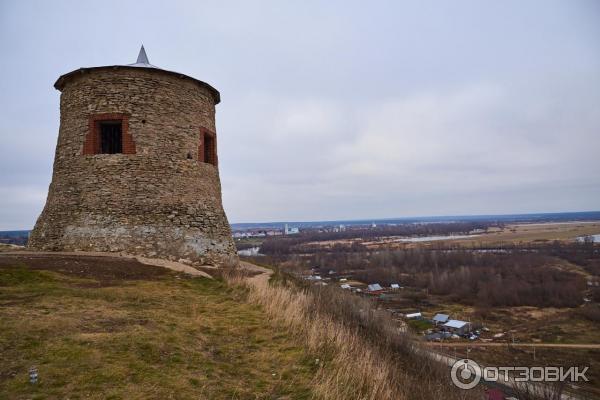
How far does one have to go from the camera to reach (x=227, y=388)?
3.46m

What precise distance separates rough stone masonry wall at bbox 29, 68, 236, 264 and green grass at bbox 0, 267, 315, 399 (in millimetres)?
3023

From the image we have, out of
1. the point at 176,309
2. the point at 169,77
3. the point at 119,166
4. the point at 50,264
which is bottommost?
the point at 176,309

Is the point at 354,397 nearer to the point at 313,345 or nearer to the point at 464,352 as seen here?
the point at 313,345

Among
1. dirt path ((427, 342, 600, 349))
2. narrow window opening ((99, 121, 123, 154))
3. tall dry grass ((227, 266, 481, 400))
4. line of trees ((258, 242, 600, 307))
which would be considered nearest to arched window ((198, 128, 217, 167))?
narrow window opening ((99, 121, 123, 154))

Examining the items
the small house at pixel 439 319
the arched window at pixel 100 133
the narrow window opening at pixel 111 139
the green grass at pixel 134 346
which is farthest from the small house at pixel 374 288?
the green grass at pixel 134 346

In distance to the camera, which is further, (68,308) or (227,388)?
(68,308)

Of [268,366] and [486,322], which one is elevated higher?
[268,366]

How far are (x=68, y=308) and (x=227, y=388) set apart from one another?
2.94 metres

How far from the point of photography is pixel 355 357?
467 cm

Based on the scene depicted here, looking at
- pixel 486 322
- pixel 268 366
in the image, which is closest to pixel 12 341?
pixel 268 366

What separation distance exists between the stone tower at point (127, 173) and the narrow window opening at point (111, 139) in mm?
26

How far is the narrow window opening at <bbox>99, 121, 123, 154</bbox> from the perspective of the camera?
1026 cm

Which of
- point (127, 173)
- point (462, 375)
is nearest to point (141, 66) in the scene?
point (127, 173)

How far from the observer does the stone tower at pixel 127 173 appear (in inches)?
366
